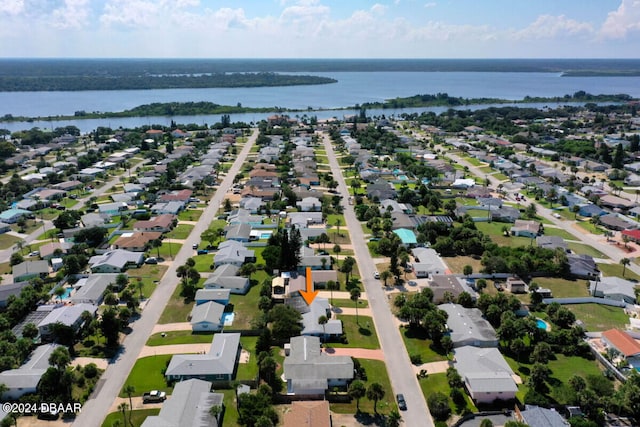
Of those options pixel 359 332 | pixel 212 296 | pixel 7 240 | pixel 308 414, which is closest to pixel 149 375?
pixel 212 296

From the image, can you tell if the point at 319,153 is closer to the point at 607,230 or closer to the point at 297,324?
the point at 607,230

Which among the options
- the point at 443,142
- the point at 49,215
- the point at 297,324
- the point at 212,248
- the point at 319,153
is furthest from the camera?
the point at 443,142

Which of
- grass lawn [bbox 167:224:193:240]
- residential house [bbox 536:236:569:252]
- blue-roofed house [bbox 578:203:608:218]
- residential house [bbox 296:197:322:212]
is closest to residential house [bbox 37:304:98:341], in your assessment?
grass lawn [bbox 167:224:193:240]

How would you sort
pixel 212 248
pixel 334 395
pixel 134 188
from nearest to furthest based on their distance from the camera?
1. pixel 334 395
2. pixel 212 248
3. pixel 134 188

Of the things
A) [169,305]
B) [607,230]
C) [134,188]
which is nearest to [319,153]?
[134,188]

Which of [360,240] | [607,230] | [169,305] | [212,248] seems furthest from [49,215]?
[607,230]

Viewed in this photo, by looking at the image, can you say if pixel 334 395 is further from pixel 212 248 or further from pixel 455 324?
pixel 212 248

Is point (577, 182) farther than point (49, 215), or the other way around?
point (577, 182)

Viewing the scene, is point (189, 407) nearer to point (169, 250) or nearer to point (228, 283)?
point (228, 283)
